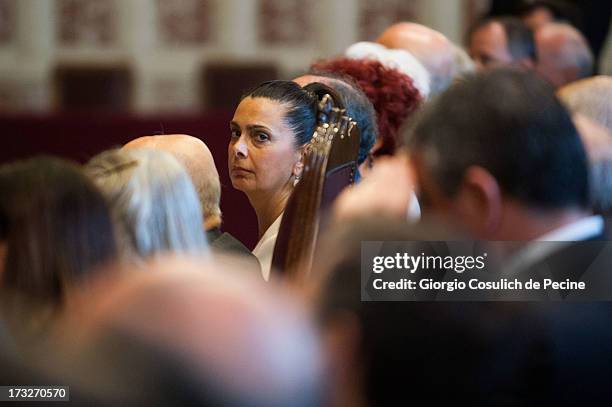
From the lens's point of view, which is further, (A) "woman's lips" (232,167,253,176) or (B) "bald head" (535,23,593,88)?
(B) "bald head" (535,23,593,88)

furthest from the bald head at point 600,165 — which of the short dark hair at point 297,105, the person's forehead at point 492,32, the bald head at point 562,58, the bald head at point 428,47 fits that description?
the person's forehead at point 492,32

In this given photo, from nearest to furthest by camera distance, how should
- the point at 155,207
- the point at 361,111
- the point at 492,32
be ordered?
the point at 155,207 → the point at 361,111 → the point at 492,32

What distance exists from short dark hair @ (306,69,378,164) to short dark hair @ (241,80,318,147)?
116 mm

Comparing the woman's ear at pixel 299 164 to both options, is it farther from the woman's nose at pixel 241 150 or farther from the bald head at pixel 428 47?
the bald head at pixel 428 47

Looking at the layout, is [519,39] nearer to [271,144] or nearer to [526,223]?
[271,144]

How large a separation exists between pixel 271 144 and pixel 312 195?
79cm

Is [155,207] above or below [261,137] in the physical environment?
above

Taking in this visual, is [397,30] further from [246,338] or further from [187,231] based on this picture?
[246,338]

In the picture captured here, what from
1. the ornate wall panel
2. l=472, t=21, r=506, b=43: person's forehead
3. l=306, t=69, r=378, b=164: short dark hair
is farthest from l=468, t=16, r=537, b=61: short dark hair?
the ornate wall panel

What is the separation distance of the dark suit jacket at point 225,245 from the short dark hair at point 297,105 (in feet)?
1.56

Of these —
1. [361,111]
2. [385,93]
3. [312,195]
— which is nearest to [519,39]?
[385,93]

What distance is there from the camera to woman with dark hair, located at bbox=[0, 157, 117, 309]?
1532mm

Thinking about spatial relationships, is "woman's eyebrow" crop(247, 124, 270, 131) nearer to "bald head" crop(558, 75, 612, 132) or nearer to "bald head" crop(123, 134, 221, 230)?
"bald head" crop(123, 134, 221, 230)

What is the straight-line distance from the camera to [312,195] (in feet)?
7.22
